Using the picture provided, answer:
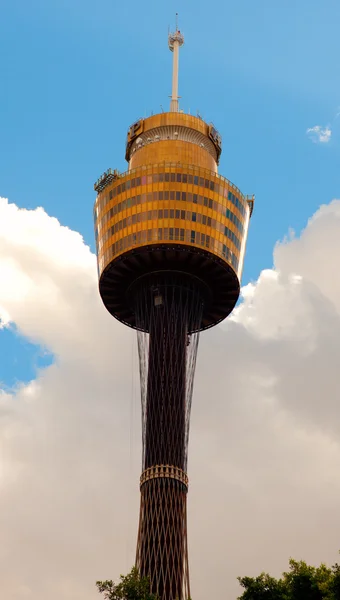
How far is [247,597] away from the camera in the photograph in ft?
362

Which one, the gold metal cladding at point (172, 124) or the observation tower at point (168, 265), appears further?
the gold metal cladding at point (172, 124)

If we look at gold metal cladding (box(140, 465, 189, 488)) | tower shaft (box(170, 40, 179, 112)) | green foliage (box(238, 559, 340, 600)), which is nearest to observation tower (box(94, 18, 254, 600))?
gold metal cladding (box(140, 465, 189, 488))

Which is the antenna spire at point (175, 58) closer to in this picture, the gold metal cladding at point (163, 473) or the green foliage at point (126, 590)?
the gold metal cladding at point (163, 473)

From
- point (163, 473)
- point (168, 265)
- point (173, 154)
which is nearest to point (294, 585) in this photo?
point (163, 473)

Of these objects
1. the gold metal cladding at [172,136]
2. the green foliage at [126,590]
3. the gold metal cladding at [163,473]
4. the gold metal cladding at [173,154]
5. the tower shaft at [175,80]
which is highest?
the tower shaft at [175,80]

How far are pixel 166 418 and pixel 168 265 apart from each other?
907 inches

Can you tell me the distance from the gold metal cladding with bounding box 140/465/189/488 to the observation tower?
0.14 meters

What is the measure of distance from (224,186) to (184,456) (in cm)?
4163

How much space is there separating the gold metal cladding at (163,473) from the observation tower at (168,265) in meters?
0.14

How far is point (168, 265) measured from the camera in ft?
510

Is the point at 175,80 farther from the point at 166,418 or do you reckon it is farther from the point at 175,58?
the point at 166,418

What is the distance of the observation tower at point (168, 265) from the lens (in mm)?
149500

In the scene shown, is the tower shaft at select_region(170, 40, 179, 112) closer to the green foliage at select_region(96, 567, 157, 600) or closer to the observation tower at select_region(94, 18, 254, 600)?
the observation tower at select_region(94, 18, 254, 600)

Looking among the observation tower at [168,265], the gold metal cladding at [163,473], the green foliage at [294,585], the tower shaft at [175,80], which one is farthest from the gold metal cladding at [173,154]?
the green foliage at [294,585]
